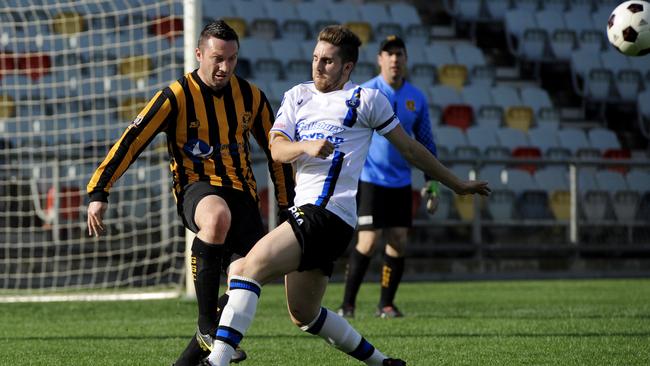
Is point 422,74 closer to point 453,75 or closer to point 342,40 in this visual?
point 453,75

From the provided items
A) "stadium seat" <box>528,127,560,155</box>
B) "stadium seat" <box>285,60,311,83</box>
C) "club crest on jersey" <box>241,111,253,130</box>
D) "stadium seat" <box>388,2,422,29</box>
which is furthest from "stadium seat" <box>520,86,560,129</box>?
"club crest on jersey" <box>241,111,253,130</box>

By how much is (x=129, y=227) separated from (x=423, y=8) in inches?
429

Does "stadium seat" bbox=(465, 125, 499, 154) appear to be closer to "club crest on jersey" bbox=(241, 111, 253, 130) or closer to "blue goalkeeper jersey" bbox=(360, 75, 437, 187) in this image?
"blue goalkeeper jersey" bbox=(360, 75, 437, 187)

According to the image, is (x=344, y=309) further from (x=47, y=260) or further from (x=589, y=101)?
(x=589, y=101)

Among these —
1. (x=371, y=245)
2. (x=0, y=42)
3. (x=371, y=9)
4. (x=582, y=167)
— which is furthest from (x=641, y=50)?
(x=371, y=9)

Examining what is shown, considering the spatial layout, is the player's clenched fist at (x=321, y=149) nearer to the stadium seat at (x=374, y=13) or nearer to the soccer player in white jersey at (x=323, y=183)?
the soccer player in white jersey at (x=323, y=183)

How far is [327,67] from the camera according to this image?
16.6 feet

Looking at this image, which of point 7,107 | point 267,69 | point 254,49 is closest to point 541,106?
point 267,69

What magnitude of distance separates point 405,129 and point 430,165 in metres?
3.99

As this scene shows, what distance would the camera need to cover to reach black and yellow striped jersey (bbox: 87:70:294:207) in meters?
5.67

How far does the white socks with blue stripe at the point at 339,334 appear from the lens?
16.8 feet

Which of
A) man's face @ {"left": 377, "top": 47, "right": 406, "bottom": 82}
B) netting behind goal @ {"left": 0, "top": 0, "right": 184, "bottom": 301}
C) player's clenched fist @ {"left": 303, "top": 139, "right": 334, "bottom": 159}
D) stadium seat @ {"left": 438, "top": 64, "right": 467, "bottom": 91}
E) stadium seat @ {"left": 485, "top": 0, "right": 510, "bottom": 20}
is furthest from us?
stadium seat @ {"left": 485, "top": 0, "right": 510, "bottom": 20}

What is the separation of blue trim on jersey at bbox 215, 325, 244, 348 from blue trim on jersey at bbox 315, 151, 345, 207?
0.66 meters

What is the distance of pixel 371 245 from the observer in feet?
30.2
